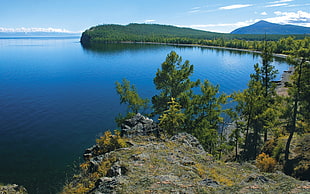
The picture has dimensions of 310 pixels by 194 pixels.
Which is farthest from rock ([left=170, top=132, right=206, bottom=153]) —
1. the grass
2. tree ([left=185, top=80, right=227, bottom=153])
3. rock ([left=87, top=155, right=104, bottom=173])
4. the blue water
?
the blue water

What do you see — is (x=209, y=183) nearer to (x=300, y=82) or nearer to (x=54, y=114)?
(x=300, y=82)

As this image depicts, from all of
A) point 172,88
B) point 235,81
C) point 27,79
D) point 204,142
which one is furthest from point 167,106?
point 27,79

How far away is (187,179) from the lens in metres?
18.1

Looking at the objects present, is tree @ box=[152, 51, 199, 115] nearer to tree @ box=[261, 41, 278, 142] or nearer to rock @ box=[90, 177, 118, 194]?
tree @ box=[261, 41, 278, 142]

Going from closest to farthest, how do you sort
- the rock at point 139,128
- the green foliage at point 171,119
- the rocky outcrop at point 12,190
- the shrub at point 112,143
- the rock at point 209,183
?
the rock at point 209,183, the rocky outcrop at point 12,190, the shrub at point 112,143, the rock at point 139,128, the green foliage at point 171,119

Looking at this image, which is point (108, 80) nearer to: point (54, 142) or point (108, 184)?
point (54, 142)

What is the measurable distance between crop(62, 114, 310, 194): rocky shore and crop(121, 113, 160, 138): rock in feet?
8.50

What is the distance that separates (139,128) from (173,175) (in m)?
16.6

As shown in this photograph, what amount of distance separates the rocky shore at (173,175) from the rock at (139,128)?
2592 mm

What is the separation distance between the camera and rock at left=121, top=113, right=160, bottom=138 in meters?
33.5

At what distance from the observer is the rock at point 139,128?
3347 cm

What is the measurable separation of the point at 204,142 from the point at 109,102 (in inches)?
1488

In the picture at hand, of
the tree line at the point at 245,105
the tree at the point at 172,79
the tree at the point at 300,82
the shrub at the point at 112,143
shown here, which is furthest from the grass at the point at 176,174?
the tree at the point at 172,79

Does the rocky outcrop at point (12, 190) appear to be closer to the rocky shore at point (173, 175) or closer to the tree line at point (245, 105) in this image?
the rocky shore at point (173, 175)
